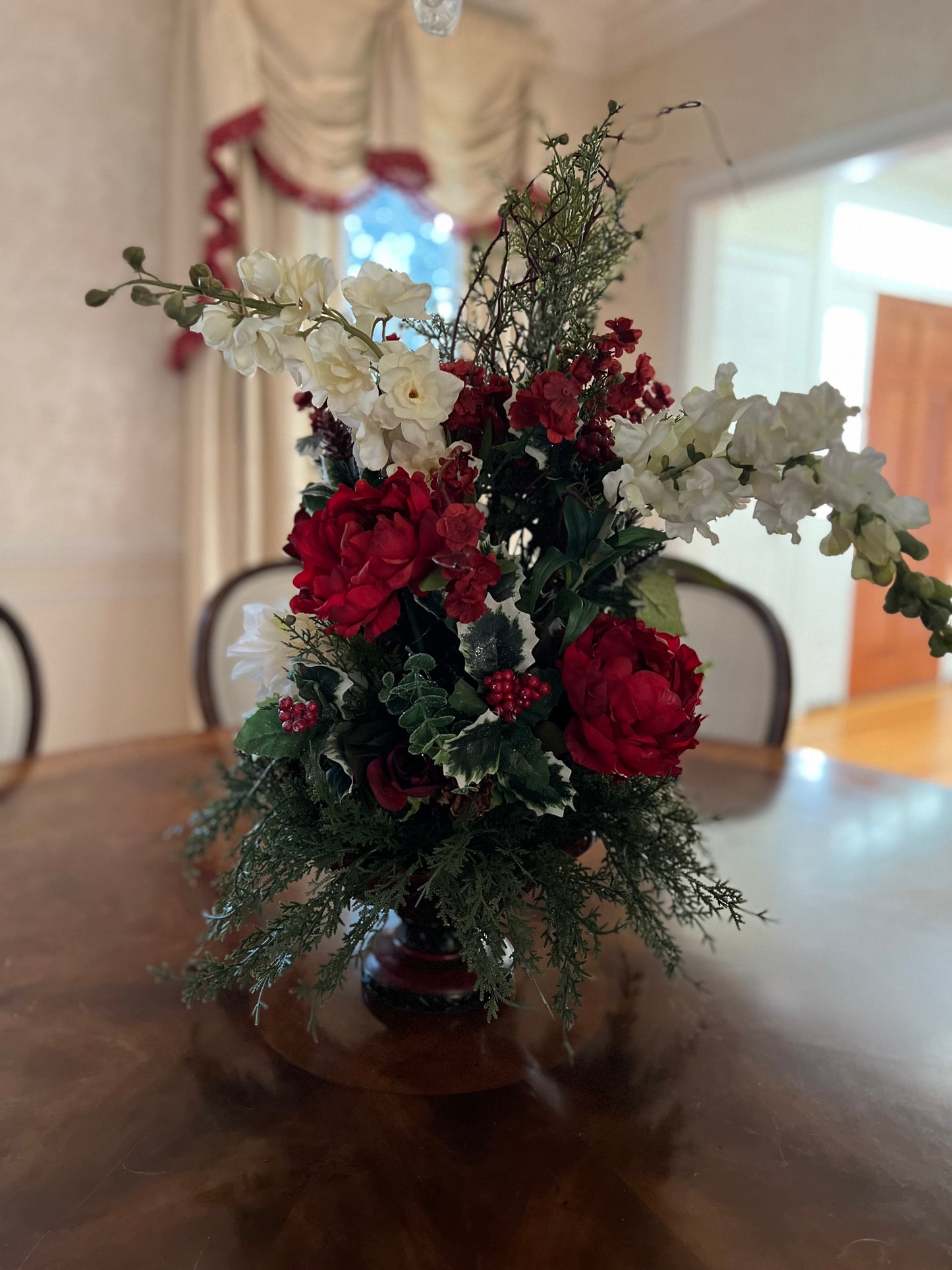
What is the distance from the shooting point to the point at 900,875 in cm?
106

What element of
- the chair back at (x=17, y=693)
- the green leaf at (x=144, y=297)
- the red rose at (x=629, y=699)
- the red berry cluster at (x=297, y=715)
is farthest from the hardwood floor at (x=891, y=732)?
the green leaf at (x=144, y=297)

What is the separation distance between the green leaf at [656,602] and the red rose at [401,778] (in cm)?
22

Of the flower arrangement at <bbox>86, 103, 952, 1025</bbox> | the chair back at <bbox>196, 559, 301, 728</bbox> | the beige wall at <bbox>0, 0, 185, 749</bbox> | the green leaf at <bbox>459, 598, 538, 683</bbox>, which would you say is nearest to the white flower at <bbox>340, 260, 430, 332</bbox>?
Result: the flower arrangement at <bbox>86, 103, 952, 1025</bbox>

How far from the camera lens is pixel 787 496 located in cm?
57

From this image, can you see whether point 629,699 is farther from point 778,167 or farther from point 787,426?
point 778,167

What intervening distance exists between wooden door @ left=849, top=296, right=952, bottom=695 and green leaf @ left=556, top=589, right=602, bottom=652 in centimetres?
439

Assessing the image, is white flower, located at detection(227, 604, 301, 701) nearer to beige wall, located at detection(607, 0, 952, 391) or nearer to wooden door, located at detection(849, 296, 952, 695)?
beige wall, located at detection(607, 0, 952, 391)

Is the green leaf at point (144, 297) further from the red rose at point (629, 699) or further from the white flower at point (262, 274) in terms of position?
the red rose at point (629, 699)

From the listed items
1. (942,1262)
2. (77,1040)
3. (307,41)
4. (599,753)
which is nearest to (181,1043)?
(77,1040)

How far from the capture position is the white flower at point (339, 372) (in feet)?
2.03

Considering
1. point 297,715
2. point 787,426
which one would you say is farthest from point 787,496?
point 297,715

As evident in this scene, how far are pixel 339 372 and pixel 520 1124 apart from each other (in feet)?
1.69

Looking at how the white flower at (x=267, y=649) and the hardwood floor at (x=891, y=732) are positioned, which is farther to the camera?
the hardwood floor at (x=891, y=732)

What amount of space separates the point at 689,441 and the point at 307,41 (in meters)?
2.92
